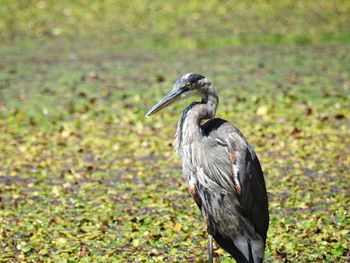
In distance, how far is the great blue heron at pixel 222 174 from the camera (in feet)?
18.5

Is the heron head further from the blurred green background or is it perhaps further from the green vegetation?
the blurred green background

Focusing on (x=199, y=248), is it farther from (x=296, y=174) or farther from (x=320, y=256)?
(x=296, y=174)

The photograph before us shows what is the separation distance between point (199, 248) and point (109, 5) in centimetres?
1266

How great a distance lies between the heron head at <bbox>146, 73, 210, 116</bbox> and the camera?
5773 millimetres

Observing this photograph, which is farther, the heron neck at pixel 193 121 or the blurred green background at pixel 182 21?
the blurred green background at pixel 182 21

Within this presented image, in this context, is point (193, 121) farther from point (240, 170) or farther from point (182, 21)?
point (182, 21)

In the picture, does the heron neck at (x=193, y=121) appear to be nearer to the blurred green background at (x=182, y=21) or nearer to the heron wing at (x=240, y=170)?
the heron wing at (x=240, y=170)

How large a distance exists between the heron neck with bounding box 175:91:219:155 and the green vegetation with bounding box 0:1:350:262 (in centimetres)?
117

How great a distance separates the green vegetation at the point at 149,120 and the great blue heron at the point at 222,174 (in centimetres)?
79

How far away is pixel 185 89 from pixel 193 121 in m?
0.26

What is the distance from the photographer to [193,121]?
5664 mm

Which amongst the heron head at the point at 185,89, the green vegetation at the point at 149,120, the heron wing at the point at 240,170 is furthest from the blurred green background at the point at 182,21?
the heron wing at the point at 240,170

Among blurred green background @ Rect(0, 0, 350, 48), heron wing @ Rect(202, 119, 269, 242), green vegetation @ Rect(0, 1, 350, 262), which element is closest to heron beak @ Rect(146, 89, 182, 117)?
heron wing @ Rect(202, 119, 269, 242)

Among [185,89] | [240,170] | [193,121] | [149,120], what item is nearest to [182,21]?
[149,120]
